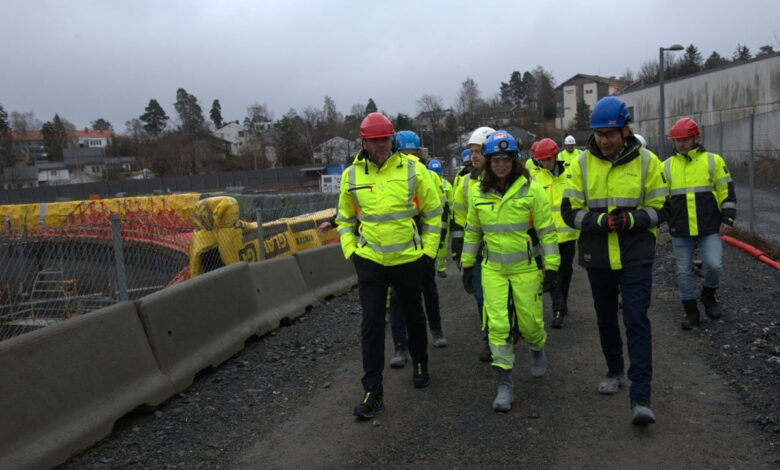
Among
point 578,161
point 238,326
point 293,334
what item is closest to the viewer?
point 578,161

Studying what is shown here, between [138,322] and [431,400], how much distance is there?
8.01 ft

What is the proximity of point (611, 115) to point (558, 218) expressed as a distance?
3057 millimetres

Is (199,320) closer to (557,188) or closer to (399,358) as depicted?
(399,358)

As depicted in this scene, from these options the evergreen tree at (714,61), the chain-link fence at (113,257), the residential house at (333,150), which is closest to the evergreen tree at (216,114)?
the residential house at (333,150)

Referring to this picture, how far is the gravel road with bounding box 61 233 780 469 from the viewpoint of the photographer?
3.94 metres

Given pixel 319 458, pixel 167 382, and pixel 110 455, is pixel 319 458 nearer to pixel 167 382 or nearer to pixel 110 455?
pixel 110 455

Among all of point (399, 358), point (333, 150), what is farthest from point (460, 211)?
point (333, 150)

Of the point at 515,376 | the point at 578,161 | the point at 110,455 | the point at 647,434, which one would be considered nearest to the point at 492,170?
the point at 578,161

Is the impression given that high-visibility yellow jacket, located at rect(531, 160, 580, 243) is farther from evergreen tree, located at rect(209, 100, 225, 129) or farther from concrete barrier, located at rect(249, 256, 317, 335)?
evergreen tree, located at rect(209, 100, 225, 129)

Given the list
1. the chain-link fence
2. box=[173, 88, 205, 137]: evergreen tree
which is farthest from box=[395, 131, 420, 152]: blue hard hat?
box=[173, 88, 205, 137]: evergreen tree

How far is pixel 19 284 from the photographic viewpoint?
8266 mm

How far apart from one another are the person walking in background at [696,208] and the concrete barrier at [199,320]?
4615 mm

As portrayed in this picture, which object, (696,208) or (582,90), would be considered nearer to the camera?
(696,208)

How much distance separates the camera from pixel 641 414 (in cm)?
414
